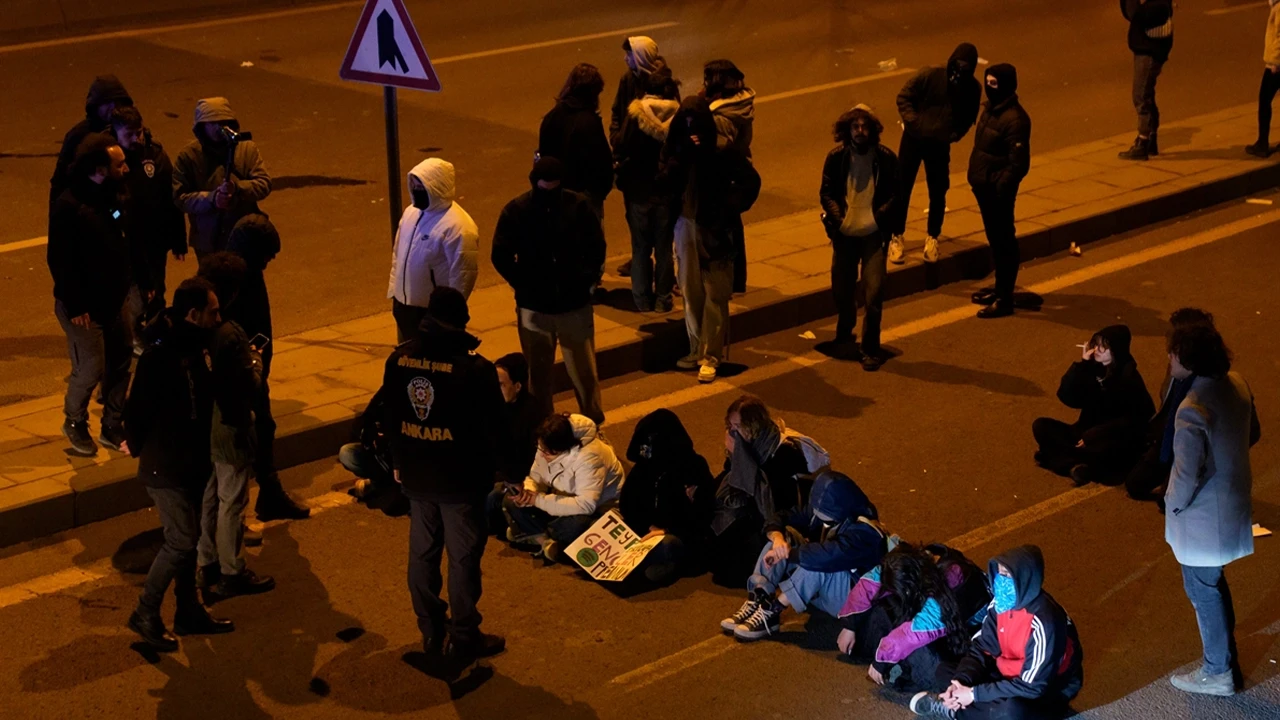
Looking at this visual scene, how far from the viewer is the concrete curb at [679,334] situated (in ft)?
25.2

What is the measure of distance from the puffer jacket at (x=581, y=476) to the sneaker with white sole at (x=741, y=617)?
0.93 metres

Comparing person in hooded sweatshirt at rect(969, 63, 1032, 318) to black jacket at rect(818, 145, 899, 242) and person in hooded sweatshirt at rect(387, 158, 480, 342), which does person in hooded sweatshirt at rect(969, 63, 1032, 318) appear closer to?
black jacket at rect(818, 145, 899, 242)

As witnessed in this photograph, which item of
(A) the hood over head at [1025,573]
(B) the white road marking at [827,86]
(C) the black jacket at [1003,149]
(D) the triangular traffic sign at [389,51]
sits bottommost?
(A) the hood over head at [1025,573]

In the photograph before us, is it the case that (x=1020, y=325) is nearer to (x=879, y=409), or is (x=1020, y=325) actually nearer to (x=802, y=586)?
(x=879, y=409)

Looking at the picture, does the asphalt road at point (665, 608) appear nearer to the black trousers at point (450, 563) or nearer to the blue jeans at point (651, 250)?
the black trousers at point (450, 563)

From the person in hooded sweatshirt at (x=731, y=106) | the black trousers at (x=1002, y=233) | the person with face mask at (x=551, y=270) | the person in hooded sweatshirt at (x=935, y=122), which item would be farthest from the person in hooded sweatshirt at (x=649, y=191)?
the black trousers at (x=1002, y=233)

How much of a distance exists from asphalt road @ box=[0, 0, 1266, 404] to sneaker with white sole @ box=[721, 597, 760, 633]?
4424 mm

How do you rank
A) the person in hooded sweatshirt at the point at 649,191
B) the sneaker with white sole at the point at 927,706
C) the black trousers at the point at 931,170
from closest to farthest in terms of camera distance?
the sneaker with white sole at the point at 927,706, the person in hooded sweatshirt at the point at 649,191, the black trousers at the point at 931,170

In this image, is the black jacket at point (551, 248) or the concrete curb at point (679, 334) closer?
the concrete curb at point (679, 334)

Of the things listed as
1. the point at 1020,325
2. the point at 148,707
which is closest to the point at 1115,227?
the point at 1020,325

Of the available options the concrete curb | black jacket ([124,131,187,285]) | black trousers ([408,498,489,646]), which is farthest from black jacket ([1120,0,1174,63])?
black trousers ([408,498,489,646])

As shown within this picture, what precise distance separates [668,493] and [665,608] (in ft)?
1.77

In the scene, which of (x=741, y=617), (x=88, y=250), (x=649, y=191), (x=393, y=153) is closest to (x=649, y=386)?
(x=649, y=191)

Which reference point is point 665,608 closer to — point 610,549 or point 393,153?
point 610,549
